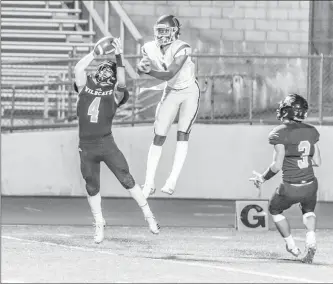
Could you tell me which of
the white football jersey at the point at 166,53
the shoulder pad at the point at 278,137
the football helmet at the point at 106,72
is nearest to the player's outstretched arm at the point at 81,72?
the football helmet at the point at 106,72

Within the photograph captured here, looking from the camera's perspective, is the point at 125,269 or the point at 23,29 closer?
the point at 125,269

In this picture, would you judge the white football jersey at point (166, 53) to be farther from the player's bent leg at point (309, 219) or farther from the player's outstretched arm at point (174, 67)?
the player's bent leg at point (309, 219)

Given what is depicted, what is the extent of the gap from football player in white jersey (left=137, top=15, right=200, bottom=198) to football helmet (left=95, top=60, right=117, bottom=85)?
0.55 meters

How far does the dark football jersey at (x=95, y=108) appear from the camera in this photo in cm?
1077

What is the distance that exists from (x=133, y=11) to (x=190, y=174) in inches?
197

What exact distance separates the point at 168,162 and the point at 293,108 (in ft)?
25.4

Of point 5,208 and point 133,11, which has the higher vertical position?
point 133,11

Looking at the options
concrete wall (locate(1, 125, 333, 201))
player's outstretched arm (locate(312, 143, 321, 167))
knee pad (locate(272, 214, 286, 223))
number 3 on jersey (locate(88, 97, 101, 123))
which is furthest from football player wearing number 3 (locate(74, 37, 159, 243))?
concrete wall (locate(1, 125, 333, 201))

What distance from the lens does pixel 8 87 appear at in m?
18.1

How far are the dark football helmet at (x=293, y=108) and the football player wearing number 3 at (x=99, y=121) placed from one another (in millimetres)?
1569

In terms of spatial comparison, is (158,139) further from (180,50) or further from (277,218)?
(277,218)

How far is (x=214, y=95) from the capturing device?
1794 cm

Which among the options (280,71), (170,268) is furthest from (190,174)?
(170,268)

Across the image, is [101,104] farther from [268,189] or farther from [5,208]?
[268,189]
